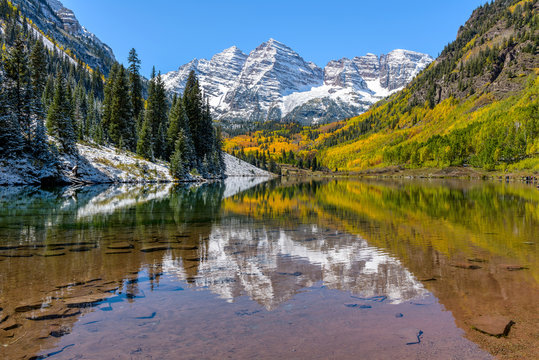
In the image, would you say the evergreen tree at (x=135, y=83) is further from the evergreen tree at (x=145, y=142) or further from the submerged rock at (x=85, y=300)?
the submerged rock at (x=85, y=300)

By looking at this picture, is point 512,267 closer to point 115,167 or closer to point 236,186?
point 236,186

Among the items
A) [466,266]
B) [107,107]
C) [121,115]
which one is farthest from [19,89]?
[466,266]

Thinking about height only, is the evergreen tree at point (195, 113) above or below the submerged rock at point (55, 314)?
above

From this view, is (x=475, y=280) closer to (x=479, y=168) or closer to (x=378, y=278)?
(x=378, y=278)

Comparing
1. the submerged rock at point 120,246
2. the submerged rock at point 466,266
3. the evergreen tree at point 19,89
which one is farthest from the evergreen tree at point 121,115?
the submerged rock at point 466,266

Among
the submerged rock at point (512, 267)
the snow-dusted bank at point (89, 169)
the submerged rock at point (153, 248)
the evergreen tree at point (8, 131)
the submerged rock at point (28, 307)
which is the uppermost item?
the evergreen tree at point (8, 131)

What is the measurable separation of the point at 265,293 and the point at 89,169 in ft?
246

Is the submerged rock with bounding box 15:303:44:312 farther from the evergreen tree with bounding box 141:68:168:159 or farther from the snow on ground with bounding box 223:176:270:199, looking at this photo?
the evergreen tree with bounding box 141:68:168:159

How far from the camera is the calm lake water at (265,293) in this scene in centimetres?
720

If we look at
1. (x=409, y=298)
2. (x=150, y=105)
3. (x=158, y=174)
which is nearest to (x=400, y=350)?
(x=409, y=298)

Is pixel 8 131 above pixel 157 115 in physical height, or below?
below

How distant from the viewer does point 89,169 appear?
242ft

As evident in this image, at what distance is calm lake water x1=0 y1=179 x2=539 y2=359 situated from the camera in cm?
720

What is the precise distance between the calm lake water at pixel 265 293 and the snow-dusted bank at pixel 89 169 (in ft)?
166
